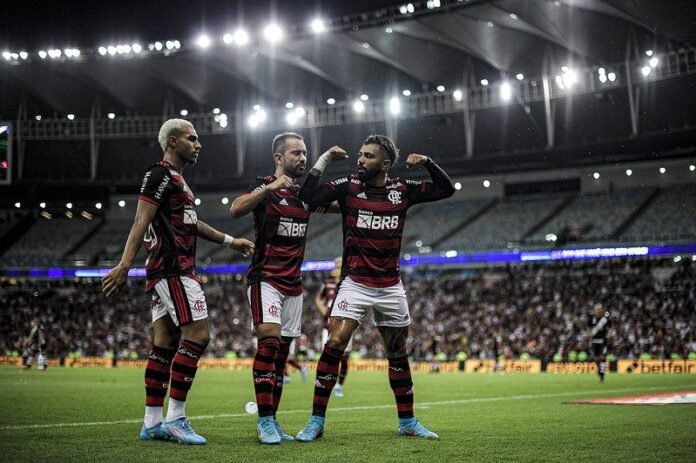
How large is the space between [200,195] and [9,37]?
1803 cm

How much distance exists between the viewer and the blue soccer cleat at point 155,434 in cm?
699

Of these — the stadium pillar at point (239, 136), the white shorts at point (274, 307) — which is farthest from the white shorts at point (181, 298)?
the stadium pillar at point (239, 136)

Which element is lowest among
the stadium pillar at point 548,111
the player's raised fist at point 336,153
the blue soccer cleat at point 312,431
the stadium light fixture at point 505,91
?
the blue soccer cleat at point 312,431

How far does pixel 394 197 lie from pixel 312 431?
7.59 ft

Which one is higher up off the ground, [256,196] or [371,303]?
[256,196]

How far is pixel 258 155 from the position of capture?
182ft

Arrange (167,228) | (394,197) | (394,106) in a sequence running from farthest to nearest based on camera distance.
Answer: (394,106), (394,197), (167,228)

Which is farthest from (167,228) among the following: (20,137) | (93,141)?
(20,137)

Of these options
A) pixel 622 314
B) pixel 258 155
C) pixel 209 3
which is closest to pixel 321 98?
pixel 258 155

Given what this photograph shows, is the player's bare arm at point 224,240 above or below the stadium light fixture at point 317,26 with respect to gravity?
below

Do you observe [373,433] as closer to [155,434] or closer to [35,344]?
[155,434]

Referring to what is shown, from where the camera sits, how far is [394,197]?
7.79 m

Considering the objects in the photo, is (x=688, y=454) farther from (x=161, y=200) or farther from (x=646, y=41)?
(x=646, y=41)

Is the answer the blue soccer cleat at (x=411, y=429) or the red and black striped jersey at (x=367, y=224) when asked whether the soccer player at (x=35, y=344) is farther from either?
the blue soccer cleat at (x=411, y=429)
